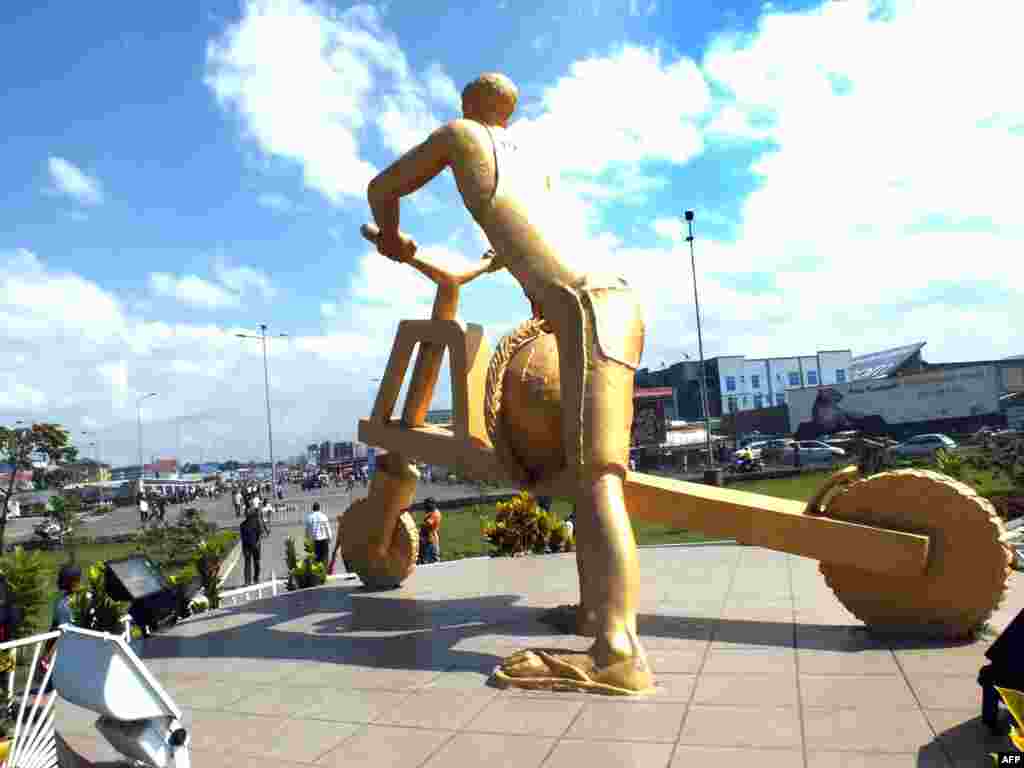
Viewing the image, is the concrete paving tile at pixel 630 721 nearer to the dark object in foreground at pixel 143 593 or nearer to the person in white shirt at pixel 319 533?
the dark object in foreground at pixel 143 593

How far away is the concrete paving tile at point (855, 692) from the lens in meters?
3.79

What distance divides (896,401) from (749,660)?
40.7m

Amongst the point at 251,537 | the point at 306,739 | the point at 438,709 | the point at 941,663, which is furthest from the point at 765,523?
the point at 251,537

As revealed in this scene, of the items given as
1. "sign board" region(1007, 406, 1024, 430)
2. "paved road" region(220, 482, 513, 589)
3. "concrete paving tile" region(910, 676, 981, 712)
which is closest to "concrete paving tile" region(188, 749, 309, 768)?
"concrete paving tile" region(910, 676, 981, 712)

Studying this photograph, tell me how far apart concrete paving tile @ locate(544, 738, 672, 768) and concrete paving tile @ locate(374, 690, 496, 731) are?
0.68 m

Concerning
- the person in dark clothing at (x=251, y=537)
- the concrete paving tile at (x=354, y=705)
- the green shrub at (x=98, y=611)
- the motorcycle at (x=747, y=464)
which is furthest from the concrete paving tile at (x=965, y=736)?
the motorcycle at (x=747, y=464)

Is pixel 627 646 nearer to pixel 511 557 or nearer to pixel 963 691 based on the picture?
pixel 963 691

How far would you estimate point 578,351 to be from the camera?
468 centimetres

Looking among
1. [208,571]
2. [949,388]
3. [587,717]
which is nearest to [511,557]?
[208,571]

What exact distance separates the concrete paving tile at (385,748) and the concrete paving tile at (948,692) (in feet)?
8.04

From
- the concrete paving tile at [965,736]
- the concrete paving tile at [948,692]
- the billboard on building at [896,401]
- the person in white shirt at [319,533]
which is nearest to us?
the concrete paving tile at [965,736]

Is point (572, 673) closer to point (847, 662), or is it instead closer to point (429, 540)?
point (847, 662)

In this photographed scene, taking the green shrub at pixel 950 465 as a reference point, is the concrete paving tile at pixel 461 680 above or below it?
below

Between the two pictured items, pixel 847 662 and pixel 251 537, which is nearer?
pixel 847 662
